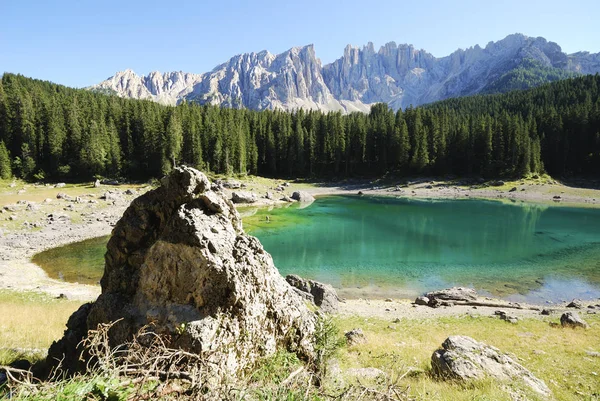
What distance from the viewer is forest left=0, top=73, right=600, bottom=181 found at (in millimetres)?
76750

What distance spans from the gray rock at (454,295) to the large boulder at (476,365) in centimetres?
1346

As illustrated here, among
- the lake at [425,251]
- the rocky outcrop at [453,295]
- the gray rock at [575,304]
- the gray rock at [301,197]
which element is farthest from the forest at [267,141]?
the gray rock at [575,304]

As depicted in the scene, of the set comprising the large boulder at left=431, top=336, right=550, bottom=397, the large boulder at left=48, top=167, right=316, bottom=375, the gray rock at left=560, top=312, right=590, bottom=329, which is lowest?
the gray rock at left=560, top=312, right=590, bottom=329

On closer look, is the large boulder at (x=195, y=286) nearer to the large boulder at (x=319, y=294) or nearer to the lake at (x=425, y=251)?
the large boulder at (x=319, y=294)

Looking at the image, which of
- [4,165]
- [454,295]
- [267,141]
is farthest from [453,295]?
[267,141]

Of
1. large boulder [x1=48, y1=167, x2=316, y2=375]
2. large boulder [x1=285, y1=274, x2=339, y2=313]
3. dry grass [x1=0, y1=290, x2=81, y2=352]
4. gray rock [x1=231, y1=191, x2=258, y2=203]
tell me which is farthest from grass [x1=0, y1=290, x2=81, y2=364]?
gray rock [x1=231, y1=191, x2=258, y2=203]

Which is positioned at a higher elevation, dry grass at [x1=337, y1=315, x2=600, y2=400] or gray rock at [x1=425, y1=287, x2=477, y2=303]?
dry grass at [x1=337, y1=315, x2=600, y2=400]

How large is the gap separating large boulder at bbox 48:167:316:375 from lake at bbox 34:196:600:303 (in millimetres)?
19843

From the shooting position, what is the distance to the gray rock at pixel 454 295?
24.2m

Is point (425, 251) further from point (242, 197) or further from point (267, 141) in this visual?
point (267, 141)

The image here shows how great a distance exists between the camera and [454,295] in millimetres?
24594

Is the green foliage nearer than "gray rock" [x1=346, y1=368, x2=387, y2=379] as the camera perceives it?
No

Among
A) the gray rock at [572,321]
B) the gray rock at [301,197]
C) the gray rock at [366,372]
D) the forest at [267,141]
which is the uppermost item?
the forest at [267,141]

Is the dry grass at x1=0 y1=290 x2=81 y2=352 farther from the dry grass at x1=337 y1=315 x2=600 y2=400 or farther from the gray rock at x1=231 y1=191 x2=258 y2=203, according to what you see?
the gray rock at x1=231 y1=191 x2=258 y2=203
